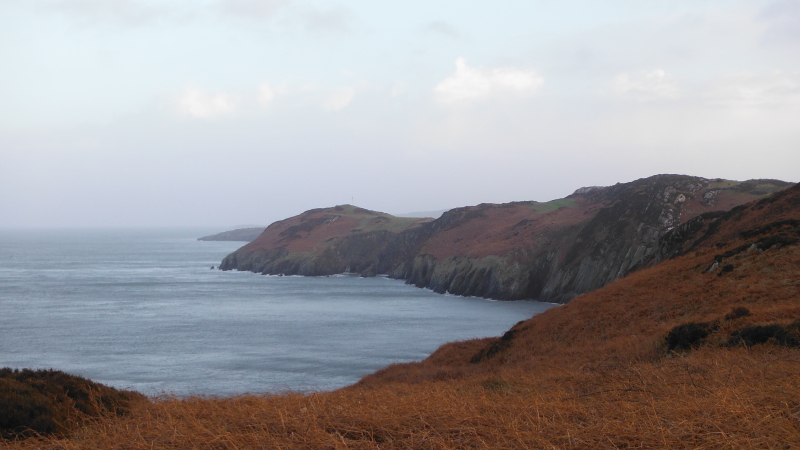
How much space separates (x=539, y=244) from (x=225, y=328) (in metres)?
50.8

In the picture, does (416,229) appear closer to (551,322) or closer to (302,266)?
(302,266)

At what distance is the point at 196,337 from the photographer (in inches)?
2082

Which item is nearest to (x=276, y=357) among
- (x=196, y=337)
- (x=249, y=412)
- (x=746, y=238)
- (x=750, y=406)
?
(x=196, y=337)

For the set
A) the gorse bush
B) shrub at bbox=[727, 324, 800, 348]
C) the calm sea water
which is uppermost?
shrub at bbox=[727, 324, 800, 348]

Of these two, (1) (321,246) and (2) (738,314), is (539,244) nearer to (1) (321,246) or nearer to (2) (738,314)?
(1) (321,246)

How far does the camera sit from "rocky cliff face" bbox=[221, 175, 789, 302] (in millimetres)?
73312

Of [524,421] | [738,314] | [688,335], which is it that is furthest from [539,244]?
[524,421]

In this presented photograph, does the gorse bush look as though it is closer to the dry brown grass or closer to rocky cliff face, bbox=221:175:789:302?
the dry brown grass

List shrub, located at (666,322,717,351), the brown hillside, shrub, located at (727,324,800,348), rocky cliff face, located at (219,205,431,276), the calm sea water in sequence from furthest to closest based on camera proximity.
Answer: rocky cliff face, located at (219,205,431,276) → the calm sea water → the brown hillside → shrub, located at (666,322,717,351) → shrub, located at (727,324,800,348)

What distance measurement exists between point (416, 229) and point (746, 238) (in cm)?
9835

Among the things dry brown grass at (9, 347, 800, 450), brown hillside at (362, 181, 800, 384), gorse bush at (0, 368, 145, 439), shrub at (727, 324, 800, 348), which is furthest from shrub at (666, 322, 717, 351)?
gorse bush at (0, 368, 145, 439)

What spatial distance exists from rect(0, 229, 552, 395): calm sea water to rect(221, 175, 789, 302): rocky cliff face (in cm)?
681

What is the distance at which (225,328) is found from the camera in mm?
57594

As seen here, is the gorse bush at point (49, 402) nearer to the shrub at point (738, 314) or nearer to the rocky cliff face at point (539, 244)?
the shrub at point (738, 314)
